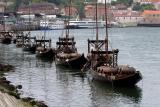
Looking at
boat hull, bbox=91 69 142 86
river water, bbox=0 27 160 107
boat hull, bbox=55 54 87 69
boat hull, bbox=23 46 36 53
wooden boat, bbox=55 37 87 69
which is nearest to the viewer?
river water, bbox=0 27 160 107

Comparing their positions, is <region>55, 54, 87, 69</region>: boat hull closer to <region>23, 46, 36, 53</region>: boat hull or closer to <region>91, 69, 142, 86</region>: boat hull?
<region>91, 69, 142, 86</region>: boat hull

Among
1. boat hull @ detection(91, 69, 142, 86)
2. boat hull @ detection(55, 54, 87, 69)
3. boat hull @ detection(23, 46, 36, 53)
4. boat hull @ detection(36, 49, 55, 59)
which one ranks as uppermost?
boat hull @ detection(91, 69, 142, 86)

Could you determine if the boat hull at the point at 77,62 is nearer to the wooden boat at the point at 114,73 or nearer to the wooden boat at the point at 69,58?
the wooden boat at the point at 69,58

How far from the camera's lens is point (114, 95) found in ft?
177

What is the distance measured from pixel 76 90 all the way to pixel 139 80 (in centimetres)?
607

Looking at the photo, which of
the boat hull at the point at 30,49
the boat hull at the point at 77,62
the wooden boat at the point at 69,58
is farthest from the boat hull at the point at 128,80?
the boat hull at the point at 30,49

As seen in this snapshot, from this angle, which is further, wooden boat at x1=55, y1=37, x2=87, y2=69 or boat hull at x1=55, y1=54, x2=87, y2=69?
wooden boat at x1=55, y1=37, x2=87, y2=69

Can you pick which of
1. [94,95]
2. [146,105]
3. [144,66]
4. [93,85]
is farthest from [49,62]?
[146,105]

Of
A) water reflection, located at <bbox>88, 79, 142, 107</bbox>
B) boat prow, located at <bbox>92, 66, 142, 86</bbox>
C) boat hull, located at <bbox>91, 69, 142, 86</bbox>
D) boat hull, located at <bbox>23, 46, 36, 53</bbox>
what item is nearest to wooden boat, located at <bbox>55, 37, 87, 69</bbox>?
water reflection, located at <bbox>88, 79, 142, 107</bbox>

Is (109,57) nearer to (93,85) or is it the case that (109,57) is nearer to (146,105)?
(93,85)

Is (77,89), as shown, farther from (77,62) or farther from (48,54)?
(48,54)

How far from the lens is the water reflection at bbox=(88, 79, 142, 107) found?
50219mm

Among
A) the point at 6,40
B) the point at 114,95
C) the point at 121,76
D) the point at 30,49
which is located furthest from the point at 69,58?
the point at 6,40

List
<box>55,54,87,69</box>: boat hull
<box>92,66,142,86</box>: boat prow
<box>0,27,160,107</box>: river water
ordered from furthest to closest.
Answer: <box>55,54,87,69</box>: boat hull, <box>92,66,142,86</box>: boat prow, <box>0,27,160,107</box>: river water
